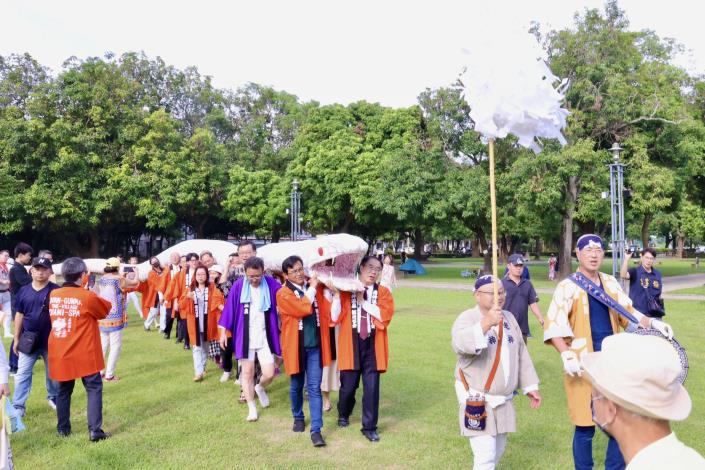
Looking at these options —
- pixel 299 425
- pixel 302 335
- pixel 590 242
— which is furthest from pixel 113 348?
pixel 590 242

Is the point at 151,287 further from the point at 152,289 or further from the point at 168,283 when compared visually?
the point at 168,283

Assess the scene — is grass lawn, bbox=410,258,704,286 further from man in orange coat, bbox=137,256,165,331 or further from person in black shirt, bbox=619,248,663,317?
man in orange coat, bbox=137,256,165,331

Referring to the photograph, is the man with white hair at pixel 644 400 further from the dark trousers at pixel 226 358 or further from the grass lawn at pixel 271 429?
the dark trousers at pixel 226 358

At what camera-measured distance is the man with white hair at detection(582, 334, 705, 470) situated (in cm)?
164

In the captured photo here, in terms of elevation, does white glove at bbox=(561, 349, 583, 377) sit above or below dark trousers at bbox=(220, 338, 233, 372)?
above

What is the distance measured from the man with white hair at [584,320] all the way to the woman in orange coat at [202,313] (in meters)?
5.20

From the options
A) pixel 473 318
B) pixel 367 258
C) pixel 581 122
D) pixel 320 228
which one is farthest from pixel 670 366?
pixel 320 228

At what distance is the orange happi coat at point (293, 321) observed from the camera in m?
5.87

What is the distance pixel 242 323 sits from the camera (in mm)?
6445

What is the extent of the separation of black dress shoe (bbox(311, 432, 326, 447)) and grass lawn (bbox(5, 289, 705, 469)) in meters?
0.09

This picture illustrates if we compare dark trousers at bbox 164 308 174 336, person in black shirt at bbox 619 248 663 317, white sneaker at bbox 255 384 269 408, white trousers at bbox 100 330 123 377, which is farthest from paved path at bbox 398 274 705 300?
white trousers at bbox 100 330 123 377

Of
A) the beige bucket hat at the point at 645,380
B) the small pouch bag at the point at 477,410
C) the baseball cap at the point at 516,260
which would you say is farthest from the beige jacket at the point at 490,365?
the baseball cap at the point at 516,260

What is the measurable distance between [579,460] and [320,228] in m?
31.3

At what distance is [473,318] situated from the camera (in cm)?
411
